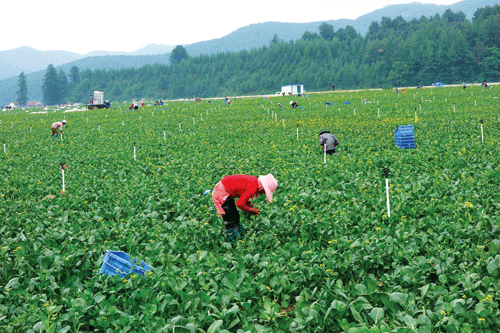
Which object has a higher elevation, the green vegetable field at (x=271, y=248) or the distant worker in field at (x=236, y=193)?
the distant worker in field at (x=236, y=193)

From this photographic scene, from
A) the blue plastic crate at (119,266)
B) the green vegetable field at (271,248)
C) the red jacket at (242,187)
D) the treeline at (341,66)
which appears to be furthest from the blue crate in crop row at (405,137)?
the treeline at (341,66)

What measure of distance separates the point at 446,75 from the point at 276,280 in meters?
121

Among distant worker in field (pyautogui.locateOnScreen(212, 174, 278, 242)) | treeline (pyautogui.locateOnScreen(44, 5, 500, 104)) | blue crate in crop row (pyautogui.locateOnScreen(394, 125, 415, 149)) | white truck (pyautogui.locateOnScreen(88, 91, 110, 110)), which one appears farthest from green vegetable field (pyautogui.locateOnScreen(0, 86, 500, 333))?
treeline (pyautogui.locateOnScreen(44, 5, 500, 104))

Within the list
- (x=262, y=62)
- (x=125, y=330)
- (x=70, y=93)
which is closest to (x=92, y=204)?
(x=125, y=330)

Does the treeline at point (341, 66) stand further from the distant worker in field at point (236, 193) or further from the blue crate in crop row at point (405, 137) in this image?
the distant worker in field at point (236, 193)

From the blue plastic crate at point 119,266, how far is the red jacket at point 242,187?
2059 mm

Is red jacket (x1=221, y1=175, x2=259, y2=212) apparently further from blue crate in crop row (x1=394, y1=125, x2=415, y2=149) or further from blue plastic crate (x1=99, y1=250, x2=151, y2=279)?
blue crate in crop row (x1=394, y1=125, x2=415, y2=149)

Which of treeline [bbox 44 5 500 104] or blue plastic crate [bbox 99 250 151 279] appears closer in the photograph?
blue plastic crate [bbox 99 250 151 279]

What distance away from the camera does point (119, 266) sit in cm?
677

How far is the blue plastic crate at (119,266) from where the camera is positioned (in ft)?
21.7

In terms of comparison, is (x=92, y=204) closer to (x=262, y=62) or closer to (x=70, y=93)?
(x=262, y=62)

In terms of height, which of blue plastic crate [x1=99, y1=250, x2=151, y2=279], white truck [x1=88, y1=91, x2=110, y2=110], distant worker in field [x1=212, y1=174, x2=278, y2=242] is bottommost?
blue plastic crate [x1=99, y1=250, x2=151, y2=279]

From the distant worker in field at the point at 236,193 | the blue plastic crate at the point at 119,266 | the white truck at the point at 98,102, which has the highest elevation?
the white truck at the point at 98,102

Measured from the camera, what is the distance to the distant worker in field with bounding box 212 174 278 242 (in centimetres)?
753
